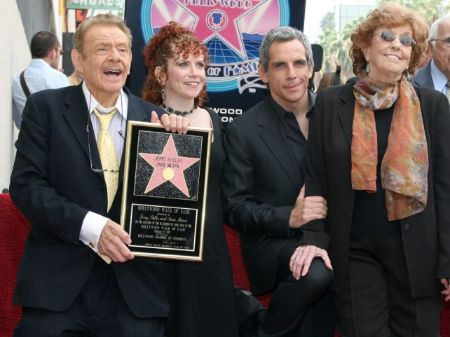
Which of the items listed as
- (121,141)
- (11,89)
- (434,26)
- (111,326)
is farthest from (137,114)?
(11,89)

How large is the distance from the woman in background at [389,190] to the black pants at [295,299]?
0.37 feet

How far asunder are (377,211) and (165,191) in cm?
108

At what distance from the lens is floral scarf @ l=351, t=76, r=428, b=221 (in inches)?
168

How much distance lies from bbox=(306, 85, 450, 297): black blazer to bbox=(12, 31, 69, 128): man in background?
192 inches

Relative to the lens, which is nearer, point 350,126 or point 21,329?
point 21,329

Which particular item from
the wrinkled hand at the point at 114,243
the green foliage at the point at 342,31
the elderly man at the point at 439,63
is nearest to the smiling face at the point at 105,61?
the wrinkled hand at the point at 114,243

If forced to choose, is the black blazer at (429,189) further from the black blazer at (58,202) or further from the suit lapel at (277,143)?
the black blazer at (58,202)

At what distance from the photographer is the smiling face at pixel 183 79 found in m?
4.98

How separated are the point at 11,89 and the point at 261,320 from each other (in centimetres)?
557

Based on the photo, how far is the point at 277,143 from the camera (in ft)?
15.7

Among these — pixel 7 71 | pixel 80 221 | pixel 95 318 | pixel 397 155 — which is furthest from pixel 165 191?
pixel 7 71

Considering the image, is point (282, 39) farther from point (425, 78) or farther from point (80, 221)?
point (425, 78)

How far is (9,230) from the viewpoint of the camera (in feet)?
16.1

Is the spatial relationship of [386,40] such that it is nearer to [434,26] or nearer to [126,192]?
[126,192]
